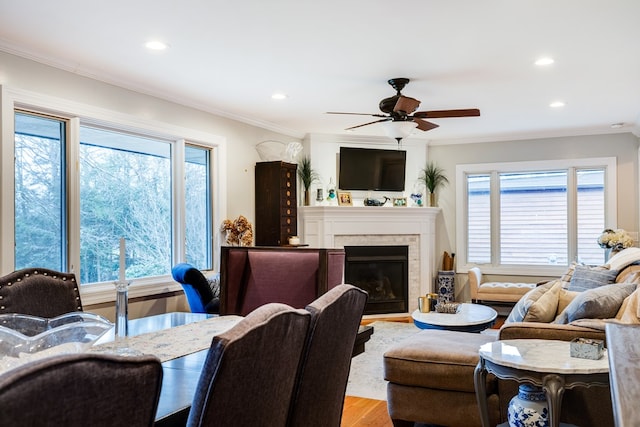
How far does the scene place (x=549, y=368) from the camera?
2.42 metres

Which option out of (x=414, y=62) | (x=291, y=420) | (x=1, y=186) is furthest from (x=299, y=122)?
(x=291, y=420)

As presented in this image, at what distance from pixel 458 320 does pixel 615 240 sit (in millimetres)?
3040

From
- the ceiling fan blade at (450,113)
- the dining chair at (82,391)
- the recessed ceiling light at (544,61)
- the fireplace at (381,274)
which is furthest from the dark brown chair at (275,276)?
the fireplace at (381,274)

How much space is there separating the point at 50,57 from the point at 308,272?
2.60 metres

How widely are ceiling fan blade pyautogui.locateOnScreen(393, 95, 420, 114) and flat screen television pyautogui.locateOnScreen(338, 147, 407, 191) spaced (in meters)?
2.68

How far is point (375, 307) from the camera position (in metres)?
7.34

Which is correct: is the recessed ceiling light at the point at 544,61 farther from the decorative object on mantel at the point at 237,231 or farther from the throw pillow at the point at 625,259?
the decorative object on mantel at the point at 237,231

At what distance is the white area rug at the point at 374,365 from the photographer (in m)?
4.10

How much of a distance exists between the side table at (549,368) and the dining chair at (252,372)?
155 centimetres

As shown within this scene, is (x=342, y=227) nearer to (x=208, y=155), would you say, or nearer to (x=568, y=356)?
(x=208, y=155)

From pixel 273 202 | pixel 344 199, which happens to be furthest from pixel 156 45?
pixel 344 199

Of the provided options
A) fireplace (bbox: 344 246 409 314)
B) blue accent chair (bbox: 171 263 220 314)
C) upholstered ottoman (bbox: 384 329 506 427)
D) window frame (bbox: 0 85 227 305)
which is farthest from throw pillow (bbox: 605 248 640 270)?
window frame (bbox: 0 85 227 305)

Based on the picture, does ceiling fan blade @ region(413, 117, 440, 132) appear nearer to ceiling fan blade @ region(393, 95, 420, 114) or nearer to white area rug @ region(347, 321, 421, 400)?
ceiling fan blade @ region(393, 95, 420, 114)

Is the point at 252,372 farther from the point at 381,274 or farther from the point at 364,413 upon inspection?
the point at 381,274
